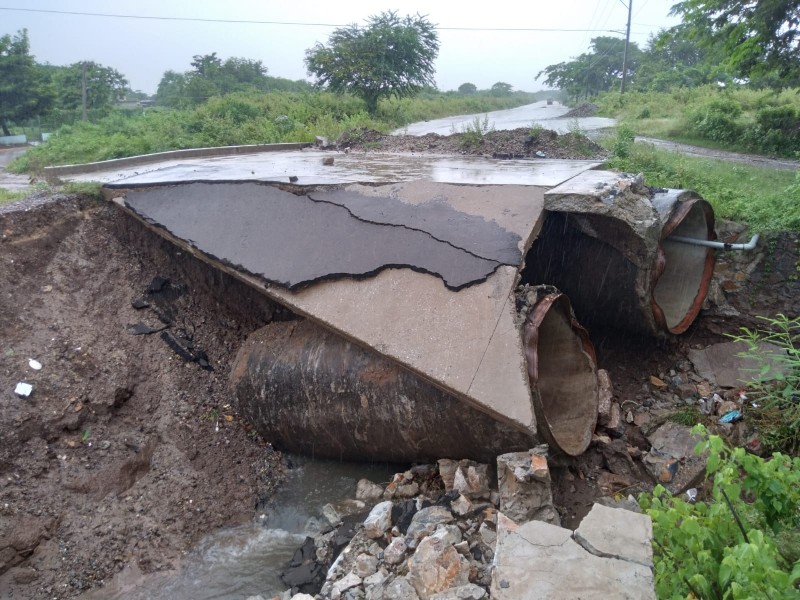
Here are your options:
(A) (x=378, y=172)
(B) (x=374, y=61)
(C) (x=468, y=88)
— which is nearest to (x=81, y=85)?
(B) (x=374, y=61)

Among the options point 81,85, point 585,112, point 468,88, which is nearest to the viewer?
point 81,85

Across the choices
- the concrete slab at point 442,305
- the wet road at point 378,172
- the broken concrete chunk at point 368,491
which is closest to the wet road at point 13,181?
the wet road at point 378,172

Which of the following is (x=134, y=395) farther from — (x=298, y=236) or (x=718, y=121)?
(x=718, y=121)

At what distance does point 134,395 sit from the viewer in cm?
466

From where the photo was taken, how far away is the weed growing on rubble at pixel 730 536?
5.43ft

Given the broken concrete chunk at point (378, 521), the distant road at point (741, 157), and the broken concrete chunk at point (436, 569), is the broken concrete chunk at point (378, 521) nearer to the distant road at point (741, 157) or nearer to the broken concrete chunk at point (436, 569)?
the broken concrete chunk at point (436, 569)

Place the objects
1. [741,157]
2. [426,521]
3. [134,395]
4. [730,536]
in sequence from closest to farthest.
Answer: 1. [730,536]
2. [426,521]
3. [134,395]
4. [741,157]

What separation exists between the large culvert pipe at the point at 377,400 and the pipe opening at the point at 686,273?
4.18ft

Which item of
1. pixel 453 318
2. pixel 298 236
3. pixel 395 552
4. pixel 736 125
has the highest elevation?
pixel 736 125

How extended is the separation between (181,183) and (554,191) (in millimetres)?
3301

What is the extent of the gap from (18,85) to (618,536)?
2251 centimetres

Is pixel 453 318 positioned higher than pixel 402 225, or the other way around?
pixel 402 225

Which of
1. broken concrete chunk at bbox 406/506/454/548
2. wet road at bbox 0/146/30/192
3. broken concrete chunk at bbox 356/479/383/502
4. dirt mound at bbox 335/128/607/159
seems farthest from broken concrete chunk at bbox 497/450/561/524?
wet road at bbox 0/146/30/192

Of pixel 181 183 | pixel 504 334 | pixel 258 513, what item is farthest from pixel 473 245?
pixel 181 183
